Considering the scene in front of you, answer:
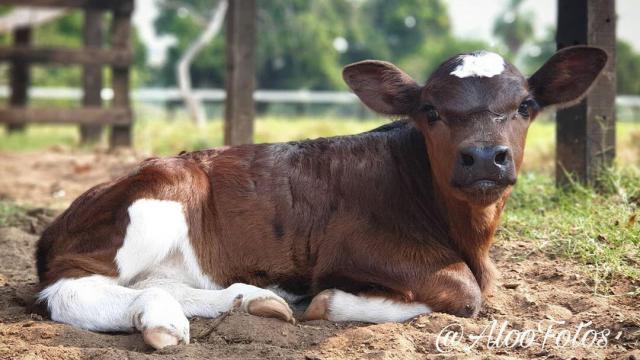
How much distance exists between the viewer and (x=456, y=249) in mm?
4824

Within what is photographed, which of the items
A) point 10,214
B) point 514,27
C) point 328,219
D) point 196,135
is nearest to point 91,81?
point 196,135

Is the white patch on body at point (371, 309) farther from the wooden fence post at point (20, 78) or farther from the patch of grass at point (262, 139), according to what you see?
the wooden fence post at point (20, 78)

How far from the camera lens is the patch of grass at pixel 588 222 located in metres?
5.10

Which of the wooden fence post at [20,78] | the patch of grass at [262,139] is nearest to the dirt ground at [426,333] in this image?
the patch of grass at [262,139]

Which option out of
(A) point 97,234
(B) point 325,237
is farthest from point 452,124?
(A) point 97,234

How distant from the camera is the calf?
4438 millimetres

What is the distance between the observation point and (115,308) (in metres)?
4.32

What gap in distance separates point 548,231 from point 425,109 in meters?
1.67

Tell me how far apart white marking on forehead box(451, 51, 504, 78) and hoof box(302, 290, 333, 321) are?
4.62ft

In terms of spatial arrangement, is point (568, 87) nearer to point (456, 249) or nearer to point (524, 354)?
point (456, 249)

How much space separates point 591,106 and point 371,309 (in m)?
3.27

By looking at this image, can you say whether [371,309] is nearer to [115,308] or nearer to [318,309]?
[318,309]

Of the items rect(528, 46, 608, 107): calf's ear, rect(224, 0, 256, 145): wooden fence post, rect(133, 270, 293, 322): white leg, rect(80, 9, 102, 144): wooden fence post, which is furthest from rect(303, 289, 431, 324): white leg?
rect(80, 9, 102, 144): wooden fence post

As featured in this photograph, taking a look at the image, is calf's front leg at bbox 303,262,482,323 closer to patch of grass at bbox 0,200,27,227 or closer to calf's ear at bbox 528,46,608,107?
calf's ear at bbox 528,46,608,107
